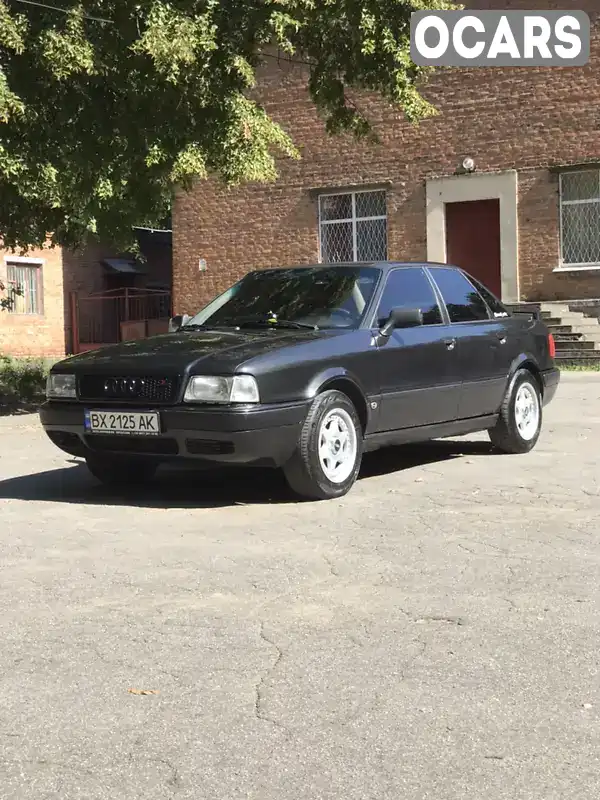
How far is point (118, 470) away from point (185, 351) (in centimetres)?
133

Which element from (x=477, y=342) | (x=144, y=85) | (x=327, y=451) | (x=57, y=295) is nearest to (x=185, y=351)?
(x=327, y=451)

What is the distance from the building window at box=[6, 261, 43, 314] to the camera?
32.3 meters

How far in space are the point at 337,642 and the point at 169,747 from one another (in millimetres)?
1161

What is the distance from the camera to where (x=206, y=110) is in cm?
1320

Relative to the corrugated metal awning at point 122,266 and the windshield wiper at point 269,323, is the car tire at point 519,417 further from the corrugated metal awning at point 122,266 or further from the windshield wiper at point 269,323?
the corrugated metal awning at point 122,266

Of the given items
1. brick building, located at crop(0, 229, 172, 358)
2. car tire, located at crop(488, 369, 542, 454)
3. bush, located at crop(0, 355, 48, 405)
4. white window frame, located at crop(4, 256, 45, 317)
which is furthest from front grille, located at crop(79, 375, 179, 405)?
white window frame, located at crop(4, 256, 45, 317)

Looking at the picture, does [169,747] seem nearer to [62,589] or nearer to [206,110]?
[62,589]

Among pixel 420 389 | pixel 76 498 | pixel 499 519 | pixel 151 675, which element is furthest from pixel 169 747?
pixel 420 389

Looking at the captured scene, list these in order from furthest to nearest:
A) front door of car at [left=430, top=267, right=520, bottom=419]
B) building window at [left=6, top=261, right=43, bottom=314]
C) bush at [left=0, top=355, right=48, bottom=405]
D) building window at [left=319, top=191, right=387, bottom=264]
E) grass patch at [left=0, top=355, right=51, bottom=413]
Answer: building window at [left=6, top=261, right=43, bottom=314]
building window at [left=319, top=191, right=387, bottom=264]
bush at [left=0, top=355, right=48, bottom=405]
grass patch at [left=0, top=355, right=51, bottom=413]
front door of car at [left=430, top=267, right=520, bottom=419]

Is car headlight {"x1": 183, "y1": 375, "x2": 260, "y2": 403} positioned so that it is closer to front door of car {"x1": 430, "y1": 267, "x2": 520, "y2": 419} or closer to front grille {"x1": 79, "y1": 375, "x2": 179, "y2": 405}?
front grille {"x1": 79, "y1": 375, "x2": 179, "y2": 405}

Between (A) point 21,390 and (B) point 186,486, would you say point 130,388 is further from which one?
(A) point 21,390

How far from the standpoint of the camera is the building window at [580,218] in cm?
2183

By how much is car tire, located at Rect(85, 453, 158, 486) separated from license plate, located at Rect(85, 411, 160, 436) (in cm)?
46

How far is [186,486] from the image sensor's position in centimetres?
833
